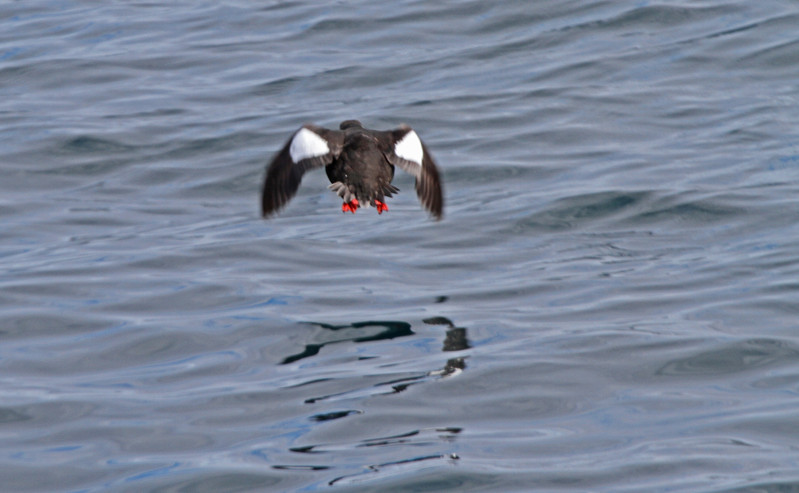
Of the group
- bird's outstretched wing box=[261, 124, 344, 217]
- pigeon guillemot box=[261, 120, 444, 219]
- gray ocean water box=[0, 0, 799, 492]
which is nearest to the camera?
gray ocean water box=[0, 0, 799, 492]

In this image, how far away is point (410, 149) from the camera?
356 inches

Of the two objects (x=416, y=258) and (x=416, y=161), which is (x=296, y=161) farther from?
(x=416, y=258)

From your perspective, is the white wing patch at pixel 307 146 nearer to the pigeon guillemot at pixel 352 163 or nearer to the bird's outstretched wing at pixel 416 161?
the pigeon guillemot at pixel 352 163

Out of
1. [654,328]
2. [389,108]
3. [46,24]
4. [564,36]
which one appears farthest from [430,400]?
[46,24]

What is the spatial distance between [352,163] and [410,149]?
0.58 meters

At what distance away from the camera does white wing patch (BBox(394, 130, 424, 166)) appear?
353 inches

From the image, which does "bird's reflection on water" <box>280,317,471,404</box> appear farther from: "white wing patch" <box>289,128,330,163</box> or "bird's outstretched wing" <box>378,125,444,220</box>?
"white wing patch" <box>289,128,330,163</box>

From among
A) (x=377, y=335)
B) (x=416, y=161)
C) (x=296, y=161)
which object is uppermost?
(x=296, y=161)

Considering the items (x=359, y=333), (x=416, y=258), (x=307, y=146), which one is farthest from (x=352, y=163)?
(x=416, y=258)

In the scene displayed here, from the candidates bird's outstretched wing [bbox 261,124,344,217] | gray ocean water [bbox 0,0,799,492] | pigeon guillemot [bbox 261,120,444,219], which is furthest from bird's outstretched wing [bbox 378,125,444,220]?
gray ocean water [bbox 0,0,799,492]

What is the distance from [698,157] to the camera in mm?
12383

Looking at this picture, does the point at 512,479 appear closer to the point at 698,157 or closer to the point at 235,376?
the point at 235,376

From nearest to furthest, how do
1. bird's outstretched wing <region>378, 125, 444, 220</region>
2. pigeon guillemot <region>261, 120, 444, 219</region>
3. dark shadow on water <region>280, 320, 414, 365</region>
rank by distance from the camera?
pigeon guillemot <region>261, 120, 444, 219</region> < dark shadow on water <region>280, 320, 414, 365</region> < bird's outstretched wing <region>378, 125, 444, 220</region>

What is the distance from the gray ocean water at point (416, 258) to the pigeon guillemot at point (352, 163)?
3.32 feet
